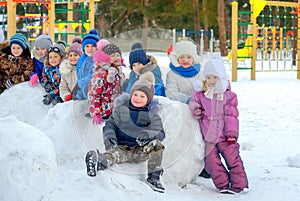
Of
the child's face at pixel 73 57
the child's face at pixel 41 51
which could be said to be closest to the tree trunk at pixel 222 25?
the child's face at pixel 41 51

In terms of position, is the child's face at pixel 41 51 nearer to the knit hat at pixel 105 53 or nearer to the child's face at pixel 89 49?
the child's face at pixel 89 49

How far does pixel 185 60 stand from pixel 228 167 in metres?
1.17

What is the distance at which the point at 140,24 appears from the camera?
34.9 meters

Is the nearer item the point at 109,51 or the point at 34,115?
the point at 109,51

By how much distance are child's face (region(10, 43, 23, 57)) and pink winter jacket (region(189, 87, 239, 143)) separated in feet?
9.43

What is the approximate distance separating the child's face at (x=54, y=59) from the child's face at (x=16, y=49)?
57 cm

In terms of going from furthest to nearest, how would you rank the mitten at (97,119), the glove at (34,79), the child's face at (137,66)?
1. the glove at (34,79)
2. the child's face at (137,66)
3. the mitten at (97,119)

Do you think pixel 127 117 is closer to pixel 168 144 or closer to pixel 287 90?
pixel 168 144

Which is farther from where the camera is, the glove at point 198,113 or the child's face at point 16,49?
the child's face at point 16,49

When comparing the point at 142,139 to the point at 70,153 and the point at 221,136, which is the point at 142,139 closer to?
the point at 221,136

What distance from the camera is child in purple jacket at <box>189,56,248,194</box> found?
4.46m

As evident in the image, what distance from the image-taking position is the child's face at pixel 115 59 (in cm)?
498

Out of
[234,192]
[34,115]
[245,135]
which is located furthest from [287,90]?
[234,192]

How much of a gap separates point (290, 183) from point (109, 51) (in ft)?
6.49
